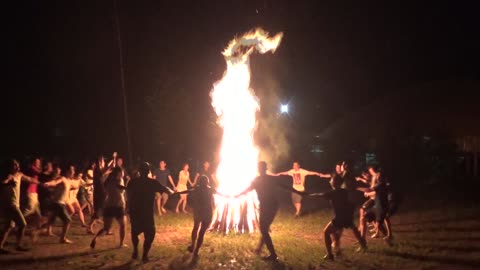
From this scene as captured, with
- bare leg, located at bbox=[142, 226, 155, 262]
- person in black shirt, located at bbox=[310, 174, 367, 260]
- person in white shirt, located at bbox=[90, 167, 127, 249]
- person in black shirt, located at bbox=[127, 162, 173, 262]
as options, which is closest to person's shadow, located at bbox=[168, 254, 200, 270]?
bare leg, located at bbox=[142, 226, 155, 262]

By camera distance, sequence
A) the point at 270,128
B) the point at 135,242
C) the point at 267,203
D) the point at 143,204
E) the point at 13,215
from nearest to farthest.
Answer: the point at 143,204 → the point at 135,242 → the point at 267,203 → the point at 13,215 → the point at 270,128

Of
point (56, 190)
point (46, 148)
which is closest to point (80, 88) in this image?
point (46, 148)

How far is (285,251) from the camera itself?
1053cm

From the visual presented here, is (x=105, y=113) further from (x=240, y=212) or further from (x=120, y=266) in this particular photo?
(x=120, y=266)

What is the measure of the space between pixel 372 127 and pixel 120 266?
22.6 metres

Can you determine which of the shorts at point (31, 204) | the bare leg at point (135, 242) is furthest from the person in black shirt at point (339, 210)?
the shorts at point (31, 204)

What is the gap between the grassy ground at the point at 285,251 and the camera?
9.26 meters

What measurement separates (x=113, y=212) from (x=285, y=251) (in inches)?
141

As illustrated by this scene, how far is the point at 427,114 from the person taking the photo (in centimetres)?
2786

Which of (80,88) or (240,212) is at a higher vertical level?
(80,88)

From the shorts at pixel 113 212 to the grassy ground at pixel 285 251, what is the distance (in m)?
0.68

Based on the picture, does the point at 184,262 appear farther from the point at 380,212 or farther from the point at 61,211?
the point at 380,212

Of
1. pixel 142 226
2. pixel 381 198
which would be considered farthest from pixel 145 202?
pixel 381 198

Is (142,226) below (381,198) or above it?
below
